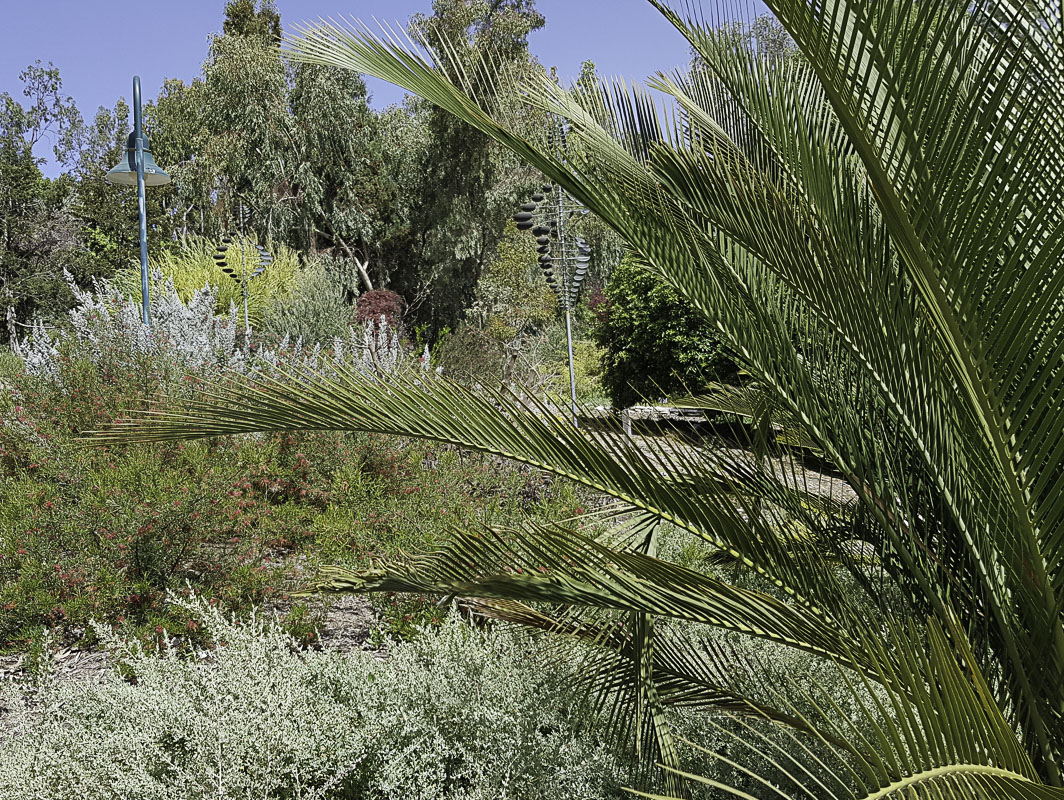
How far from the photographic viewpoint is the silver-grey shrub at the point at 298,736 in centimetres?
244

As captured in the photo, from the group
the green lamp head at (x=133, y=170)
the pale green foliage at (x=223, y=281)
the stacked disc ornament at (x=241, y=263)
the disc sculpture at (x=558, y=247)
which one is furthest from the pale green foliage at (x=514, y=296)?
the green lamp head at (x=133, y=170)

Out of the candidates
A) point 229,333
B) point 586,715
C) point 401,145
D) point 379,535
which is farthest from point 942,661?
point 401,145

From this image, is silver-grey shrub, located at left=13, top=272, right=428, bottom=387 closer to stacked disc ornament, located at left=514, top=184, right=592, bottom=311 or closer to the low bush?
the low bush

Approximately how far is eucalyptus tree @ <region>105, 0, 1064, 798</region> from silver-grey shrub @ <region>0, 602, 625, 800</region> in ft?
1.13

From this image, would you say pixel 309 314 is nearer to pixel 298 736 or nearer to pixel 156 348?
pixel 156 348

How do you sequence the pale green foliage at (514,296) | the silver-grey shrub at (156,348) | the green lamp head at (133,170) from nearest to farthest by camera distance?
1. the silver-grey shrub at (156,348)
2. the green lamp head at (133,170)
3. the pale green foliage at (514,296)

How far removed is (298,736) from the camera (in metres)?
2.53

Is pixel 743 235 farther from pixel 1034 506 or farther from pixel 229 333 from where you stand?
pixel 229 333

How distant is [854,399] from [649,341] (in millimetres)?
9125

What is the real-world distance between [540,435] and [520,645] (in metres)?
1.51

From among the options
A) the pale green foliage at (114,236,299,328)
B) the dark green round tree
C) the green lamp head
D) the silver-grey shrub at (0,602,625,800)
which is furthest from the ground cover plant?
the pale green foliage at (114,236,299,328)

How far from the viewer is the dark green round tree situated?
34.0 feet

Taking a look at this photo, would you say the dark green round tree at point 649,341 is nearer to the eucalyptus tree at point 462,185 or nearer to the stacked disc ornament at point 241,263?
the stacked disc ornament at point 241,263

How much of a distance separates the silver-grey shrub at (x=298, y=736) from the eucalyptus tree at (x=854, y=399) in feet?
1.13
